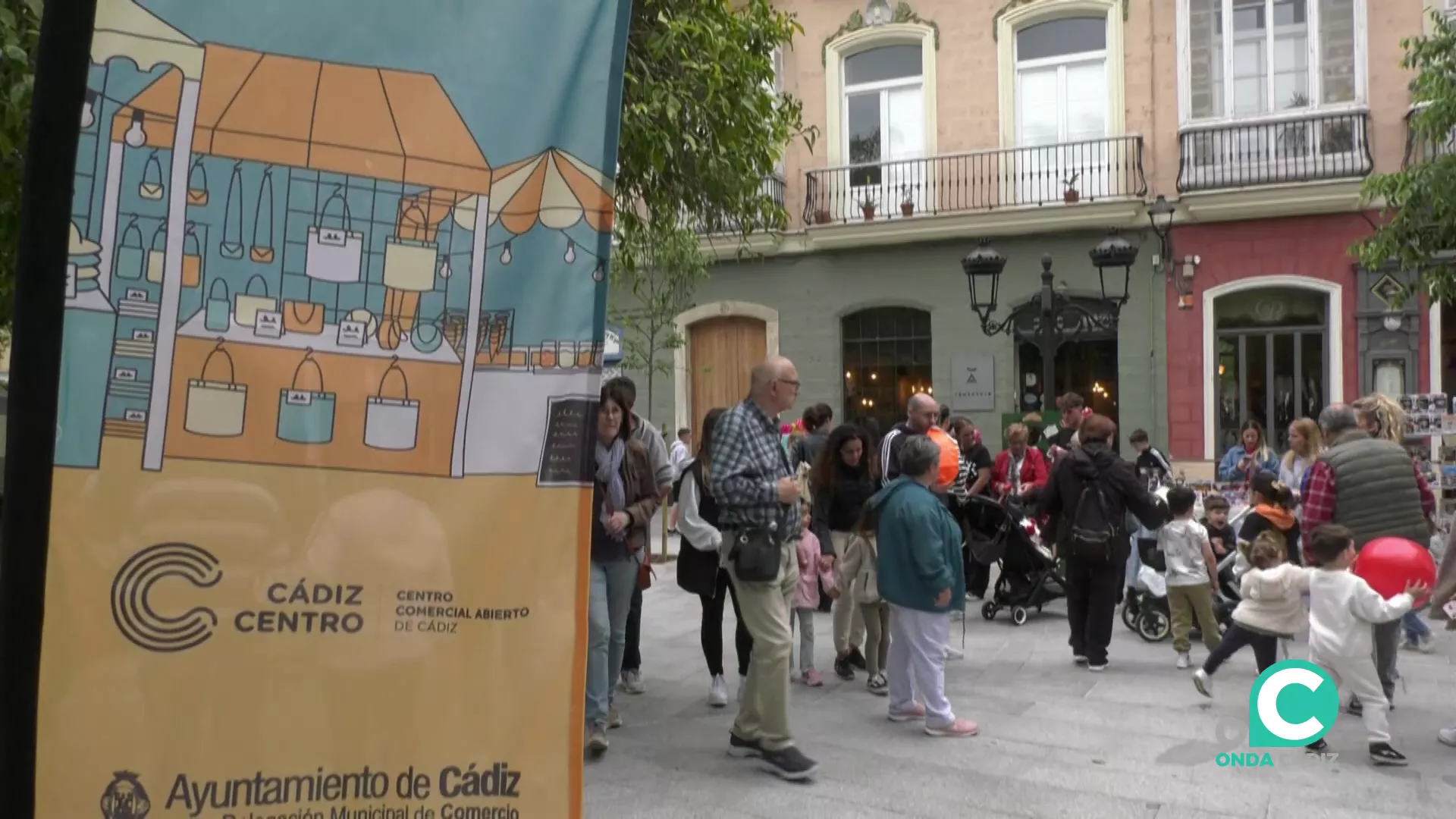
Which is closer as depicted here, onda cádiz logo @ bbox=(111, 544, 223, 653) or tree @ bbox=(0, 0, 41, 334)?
onda cádiz logo @ bbox=(111, 544, 223, 653)

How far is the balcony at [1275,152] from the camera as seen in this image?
608 inches

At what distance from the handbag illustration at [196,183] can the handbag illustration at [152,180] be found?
4 cm

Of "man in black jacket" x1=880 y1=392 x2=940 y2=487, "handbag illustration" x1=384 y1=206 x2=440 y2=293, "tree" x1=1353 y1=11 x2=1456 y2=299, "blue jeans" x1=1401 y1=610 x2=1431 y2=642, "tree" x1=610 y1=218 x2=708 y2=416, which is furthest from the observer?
"tree" x1=610 y1=218 x2=708 y2=416

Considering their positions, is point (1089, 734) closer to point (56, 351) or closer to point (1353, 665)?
point (1353, 665)

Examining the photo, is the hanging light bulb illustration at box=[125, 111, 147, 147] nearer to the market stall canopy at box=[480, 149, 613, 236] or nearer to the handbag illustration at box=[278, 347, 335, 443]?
the handbag illustration at box=[278, 347, 335, 443]

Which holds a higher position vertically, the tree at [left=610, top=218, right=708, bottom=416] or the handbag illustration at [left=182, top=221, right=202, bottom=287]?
the tree at [left=610, top=218, right=708, bottom=416]

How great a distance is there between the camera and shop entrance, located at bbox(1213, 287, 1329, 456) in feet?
52.8

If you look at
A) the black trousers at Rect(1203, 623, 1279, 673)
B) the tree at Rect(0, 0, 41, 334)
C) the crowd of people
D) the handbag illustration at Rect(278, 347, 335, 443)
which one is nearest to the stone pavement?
the crowd of people

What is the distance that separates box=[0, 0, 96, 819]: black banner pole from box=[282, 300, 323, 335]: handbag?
0.31 metres

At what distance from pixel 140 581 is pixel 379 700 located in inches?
15.8

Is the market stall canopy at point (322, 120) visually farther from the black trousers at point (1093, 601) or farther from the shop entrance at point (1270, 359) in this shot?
the shop entrance at point (1270, 359)

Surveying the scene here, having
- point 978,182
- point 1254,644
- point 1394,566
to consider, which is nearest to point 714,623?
point 1254,644

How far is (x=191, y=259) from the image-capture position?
1777 mm

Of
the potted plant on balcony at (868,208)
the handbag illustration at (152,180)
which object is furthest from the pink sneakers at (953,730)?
the potted plant on balcony at (868,208)
